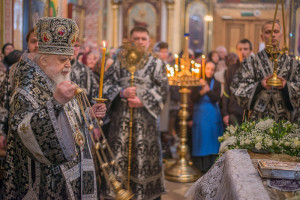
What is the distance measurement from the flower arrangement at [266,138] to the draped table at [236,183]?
12 cm

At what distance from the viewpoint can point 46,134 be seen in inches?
86.3

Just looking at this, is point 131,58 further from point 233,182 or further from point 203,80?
point 233,182

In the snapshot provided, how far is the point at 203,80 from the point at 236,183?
3817 mm

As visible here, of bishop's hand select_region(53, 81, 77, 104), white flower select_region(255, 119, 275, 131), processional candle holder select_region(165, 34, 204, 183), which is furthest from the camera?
processional candle holder select_region(165, 34, 204, 183)

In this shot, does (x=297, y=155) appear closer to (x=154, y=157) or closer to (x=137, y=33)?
(x=154, y=157)

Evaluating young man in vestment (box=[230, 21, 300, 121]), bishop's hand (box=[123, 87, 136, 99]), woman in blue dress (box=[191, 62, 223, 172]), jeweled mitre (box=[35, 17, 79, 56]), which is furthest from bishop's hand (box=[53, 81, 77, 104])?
woman in blue dress (box=[191, 62, 223, 172])

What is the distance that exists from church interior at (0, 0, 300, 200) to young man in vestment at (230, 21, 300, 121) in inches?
0.4

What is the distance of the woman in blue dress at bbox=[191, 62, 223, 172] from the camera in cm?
595

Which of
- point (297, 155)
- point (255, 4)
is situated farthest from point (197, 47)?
point (297, 155)

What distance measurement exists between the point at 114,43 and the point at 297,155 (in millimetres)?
12633

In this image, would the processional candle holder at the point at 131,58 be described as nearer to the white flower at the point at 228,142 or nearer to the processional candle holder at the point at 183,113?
the processional candle holder at the point at 183,113

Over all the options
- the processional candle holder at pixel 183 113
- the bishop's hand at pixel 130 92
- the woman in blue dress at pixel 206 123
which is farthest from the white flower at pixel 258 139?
the woman in blue dress at pixel 206 123

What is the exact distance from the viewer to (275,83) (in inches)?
139

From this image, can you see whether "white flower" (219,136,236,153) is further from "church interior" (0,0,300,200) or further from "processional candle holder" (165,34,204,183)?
"processional candle holder" (165,34,204,183)
